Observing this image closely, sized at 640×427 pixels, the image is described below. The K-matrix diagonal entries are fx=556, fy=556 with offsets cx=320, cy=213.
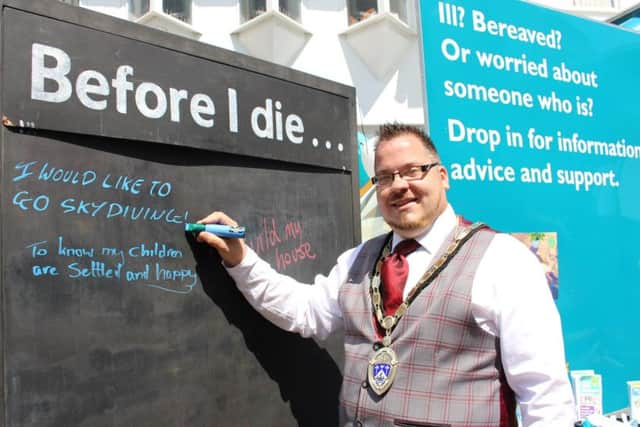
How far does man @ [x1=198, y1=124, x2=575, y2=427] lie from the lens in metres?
1.42

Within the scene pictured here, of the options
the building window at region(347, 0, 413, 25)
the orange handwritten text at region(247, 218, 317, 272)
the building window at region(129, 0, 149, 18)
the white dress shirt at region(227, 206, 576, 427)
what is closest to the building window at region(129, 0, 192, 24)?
the building window at region(129, 0, 149, 18)

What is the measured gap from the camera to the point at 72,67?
1366 millimetres

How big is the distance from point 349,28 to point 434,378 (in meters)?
8.22

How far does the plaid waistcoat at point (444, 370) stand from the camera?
4.66 ft

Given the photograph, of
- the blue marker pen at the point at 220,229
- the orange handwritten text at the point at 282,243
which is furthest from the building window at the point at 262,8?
the blue marker pen at the point at 220,229

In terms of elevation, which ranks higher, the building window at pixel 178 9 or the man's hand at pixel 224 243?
the building window at pixel 178 9

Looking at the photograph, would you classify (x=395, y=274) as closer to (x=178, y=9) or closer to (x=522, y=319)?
(x=522, y=319)

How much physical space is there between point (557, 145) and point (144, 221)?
1916 millimetres

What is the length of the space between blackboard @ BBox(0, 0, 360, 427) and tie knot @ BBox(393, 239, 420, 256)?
1.18ft

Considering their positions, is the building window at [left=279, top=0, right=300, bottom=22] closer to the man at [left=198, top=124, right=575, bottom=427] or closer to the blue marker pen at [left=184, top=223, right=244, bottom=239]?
the man at [left=198, top=124, right=575, bottom=427]

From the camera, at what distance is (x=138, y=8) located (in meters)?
8.85

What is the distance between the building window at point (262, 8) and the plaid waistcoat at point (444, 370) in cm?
834

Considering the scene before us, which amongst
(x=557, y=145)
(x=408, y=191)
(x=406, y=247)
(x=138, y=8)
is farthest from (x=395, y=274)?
(x=138, y=8)

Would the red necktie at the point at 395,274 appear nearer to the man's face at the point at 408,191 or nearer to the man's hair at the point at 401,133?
the man's face at the point at 408,191
